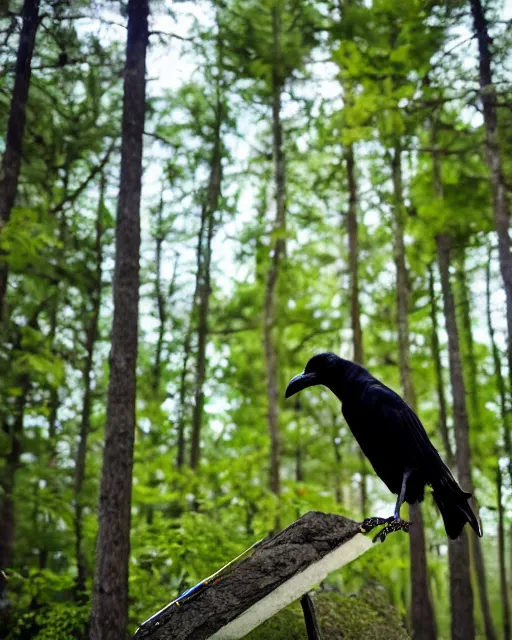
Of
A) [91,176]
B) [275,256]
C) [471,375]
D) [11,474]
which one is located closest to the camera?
[11,474]

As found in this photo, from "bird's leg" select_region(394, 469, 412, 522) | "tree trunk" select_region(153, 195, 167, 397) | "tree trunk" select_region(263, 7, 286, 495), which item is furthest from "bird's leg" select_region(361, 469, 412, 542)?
"tree trunk" select_region(153, 195, 167, 397)

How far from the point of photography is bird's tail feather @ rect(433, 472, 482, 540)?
346 centimetres

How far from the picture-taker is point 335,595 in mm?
7180

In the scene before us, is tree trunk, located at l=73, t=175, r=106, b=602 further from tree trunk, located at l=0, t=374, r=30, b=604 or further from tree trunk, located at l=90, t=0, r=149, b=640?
tree trunk, located at l=90, t=0, r=149, b=640

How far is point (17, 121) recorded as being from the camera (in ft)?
26.8

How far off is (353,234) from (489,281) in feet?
15.3

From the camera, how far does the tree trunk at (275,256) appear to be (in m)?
11.5

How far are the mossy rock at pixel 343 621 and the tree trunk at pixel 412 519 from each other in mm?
2602

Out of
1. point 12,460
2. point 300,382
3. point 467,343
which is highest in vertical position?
point 467,343

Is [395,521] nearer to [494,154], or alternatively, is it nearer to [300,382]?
[300,382]

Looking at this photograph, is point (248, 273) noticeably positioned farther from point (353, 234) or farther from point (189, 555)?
point (189, 555)

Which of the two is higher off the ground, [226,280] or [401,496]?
[226,280]

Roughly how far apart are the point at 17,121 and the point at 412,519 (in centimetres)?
911

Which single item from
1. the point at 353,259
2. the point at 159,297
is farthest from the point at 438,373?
the point at 159,297
